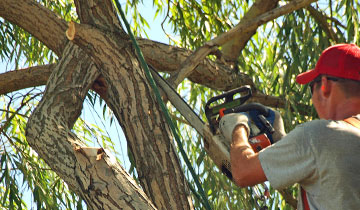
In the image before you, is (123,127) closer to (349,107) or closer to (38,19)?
(349,107)

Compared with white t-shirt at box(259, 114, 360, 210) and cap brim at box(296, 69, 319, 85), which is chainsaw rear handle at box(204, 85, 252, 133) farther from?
white t-shirt at box(259, 114, 360, 210)

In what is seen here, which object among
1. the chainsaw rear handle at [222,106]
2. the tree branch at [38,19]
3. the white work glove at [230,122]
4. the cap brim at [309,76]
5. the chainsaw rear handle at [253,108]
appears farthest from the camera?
the tree branch at [38,19]

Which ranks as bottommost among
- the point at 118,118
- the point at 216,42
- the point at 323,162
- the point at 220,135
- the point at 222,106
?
the point at 323,162

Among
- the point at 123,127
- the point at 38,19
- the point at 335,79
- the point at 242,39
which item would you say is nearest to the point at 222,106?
the point at 123,127

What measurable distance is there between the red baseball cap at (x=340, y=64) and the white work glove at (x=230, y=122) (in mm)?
269

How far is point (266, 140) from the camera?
103 inches

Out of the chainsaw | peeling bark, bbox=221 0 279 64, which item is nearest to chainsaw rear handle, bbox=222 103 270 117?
the chainsaw

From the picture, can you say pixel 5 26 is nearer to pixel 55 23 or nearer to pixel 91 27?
pixel 55 23

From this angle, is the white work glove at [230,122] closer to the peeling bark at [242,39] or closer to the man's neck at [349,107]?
the man's neck at [349,107]

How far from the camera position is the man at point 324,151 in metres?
2.13

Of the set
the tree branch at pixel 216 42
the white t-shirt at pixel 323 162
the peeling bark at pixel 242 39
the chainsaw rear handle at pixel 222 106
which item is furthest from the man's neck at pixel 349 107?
the peeling bark at pixel 242 39

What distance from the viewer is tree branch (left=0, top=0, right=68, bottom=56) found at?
158 inches

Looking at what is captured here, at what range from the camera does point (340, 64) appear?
237 cm

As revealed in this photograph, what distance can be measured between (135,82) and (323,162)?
1196mm
